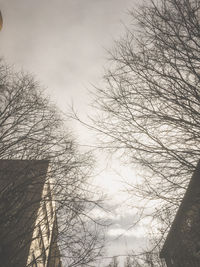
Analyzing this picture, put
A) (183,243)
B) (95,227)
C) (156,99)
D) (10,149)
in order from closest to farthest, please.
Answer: (156,99) < (10,149) < (95,227) < (183,243)

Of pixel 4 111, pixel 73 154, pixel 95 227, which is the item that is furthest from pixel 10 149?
pixel 95 227

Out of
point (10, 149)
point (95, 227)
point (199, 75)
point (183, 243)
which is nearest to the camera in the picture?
point (199, 75)

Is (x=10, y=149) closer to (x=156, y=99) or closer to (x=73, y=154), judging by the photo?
(x=73, y=154)

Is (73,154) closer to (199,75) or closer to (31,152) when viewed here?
(31,152)

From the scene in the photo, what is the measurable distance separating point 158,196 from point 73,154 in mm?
2273

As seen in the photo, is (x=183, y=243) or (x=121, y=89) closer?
(x=121, y=89)

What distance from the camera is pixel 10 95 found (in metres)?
5.07

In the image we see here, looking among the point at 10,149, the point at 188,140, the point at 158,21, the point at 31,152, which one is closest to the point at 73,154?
the point at 31,152

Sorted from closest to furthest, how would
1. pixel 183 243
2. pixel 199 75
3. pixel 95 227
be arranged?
pixel 199 75, pixel 95 227, pixel 183 243

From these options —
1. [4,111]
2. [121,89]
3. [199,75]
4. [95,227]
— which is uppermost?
[4,111]

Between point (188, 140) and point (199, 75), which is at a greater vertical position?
point (199, 75)

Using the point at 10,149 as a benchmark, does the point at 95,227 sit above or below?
below

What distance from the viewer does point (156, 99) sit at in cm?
384

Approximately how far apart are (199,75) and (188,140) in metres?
1.27
